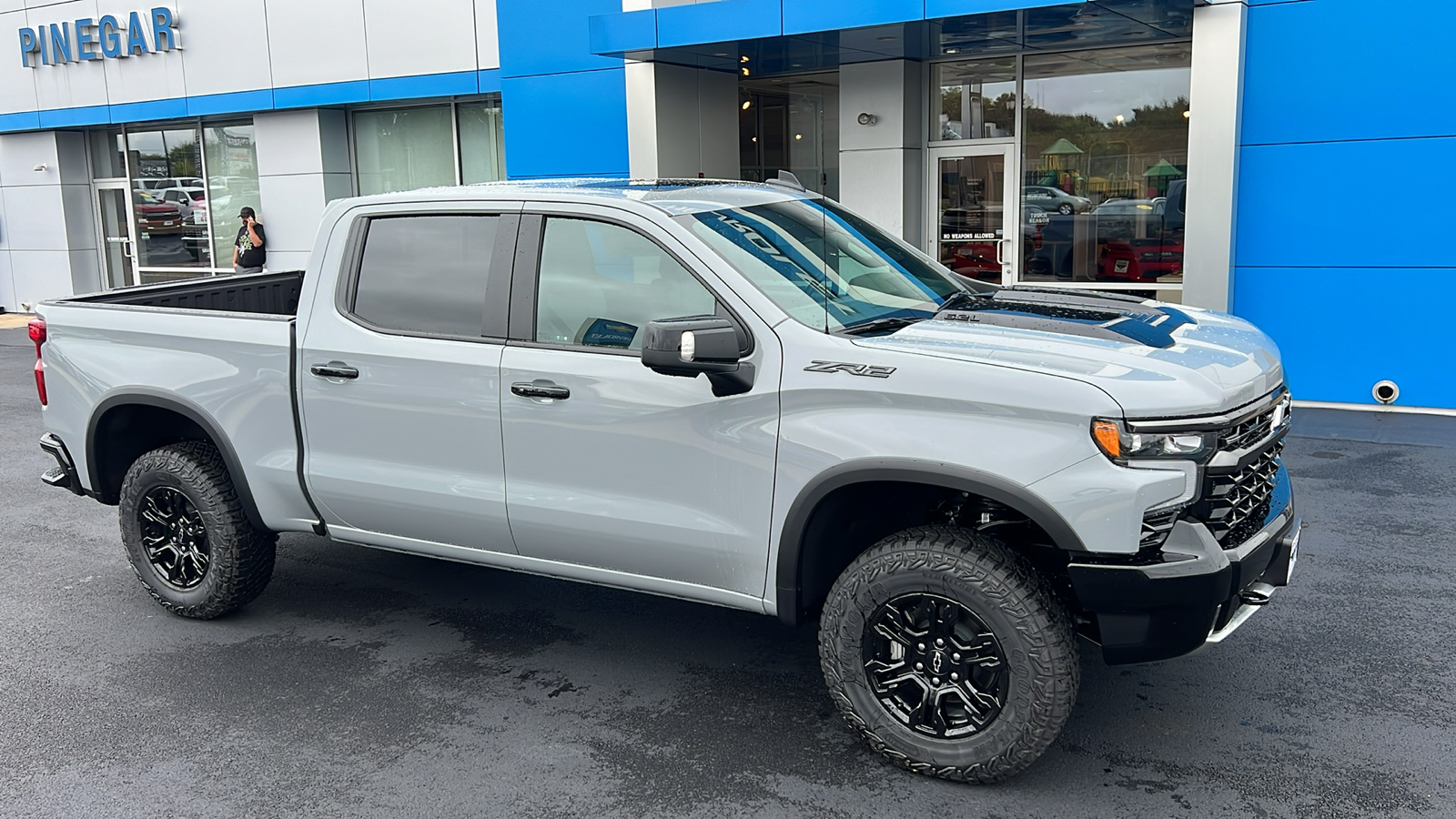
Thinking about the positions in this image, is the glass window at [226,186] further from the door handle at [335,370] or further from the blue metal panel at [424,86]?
the door handle at [335,370]

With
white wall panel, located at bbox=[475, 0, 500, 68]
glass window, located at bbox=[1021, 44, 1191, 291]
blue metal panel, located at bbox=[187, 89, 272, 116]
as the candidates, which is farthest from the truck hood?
blue metal panel, located at bbox=[187, 89, 272, 116]

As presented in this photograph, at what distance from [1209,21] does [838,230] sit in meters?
6.41

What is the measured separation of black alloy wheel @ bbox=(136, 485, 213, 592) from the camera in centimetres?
572

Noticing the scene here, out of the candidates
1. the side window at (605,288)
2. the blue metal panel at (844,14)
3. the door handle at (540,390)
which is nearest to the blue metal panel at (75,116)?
the blue metal panel at (844,14)

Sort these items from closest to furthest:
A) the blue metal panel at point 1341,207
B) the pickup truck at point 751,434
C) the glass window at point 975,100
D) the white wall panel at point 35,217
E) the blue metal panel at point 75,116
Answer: the pickup truck at point 751,434, the blue metal panel at point 1341,207, the glass window at point 975,100, the blue metal panel at point 75,116, the white wall panel at point 35,217

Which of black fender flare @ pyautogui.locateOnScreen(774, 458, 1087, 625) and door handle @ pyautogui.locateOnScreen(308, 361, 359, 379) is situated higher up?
door handle @ pyautogui.locateOnScreen(308, 361, 359, 379)

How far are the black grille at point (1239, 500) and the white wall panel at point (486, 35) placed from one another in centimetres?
1249

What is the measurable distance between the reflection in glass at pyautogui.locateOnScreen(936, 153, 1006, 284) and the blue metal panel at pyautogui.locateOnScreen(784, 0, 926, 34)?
2686 millimetres

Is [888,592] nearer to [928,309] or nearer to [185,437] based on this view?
[928,309]

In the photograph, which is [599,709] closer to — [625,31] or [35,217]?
[625,31]

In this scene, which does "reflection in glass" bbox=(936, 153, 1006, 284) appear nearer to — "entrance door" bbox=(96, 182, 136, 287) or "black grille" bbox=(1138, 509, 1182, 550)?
"black grille" bbox=(1138, 509, 1182, 550)

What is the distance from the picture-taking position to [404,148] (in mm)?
17188

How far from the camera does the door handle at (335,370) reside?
4.99m

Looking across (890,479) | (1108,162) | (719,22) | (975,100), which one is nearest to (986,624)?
(890,479)
